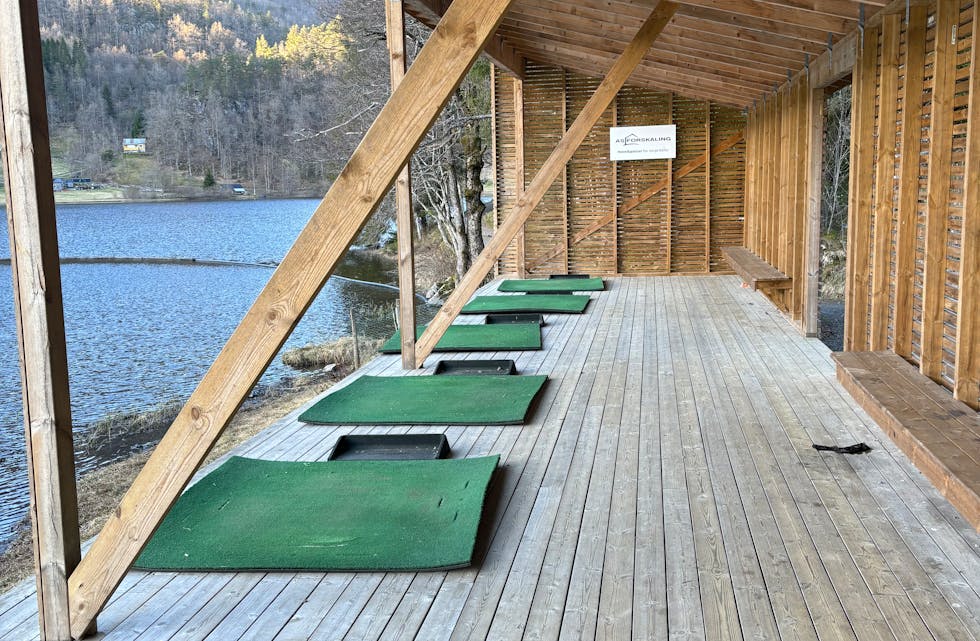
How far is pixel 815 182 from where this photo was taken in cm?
698

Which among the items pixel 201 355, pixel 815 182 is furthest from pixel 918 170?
pixel 201 355

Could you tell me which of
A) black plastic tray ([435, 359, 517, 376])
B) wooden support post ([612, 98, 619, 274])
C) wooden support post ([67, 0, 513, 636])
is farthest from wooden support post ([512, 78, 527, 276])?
wooden support post ([67, 0, 513, 636])

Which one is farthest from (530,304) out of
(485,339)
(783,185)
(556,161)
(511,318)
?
(783,185)

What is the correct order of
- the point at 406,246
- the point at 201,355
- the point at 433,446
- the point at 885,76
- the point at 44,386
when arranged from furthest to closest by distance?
the point at 201,355, the point at 406,246, the point at 885,76, the point at 433,446, the point at 44,386

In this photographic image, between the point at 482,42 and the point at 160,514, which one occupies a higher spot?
the point at 482,42

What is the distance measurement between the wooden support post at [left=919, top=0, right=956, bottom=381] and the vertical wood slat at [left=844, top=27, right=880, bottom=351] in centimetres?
124

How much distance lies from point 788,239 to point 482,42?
252 inches

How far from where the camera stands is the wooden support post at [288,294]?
2.47 meters

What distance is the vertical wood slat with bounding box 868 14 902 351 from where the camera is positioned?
500cm

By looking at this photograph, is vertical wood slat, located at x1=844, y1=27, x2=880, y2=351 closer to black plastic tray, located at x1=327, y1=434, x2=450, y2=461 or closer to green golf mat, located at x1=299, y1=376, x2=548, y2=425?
green golf mat, located at x1=299, y1=376, x2=548, y2=425

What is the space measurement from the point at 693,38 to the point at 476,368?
12.3 ft

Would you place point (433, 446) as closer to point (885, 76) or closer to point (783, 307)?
point (885, 76)

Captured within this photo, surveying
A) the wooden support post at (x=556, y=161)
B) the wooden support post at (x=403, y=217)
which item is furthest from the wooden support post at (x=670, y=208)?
the wooden support post at (x=403, y=217)

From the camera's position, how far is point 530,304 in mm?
9359
